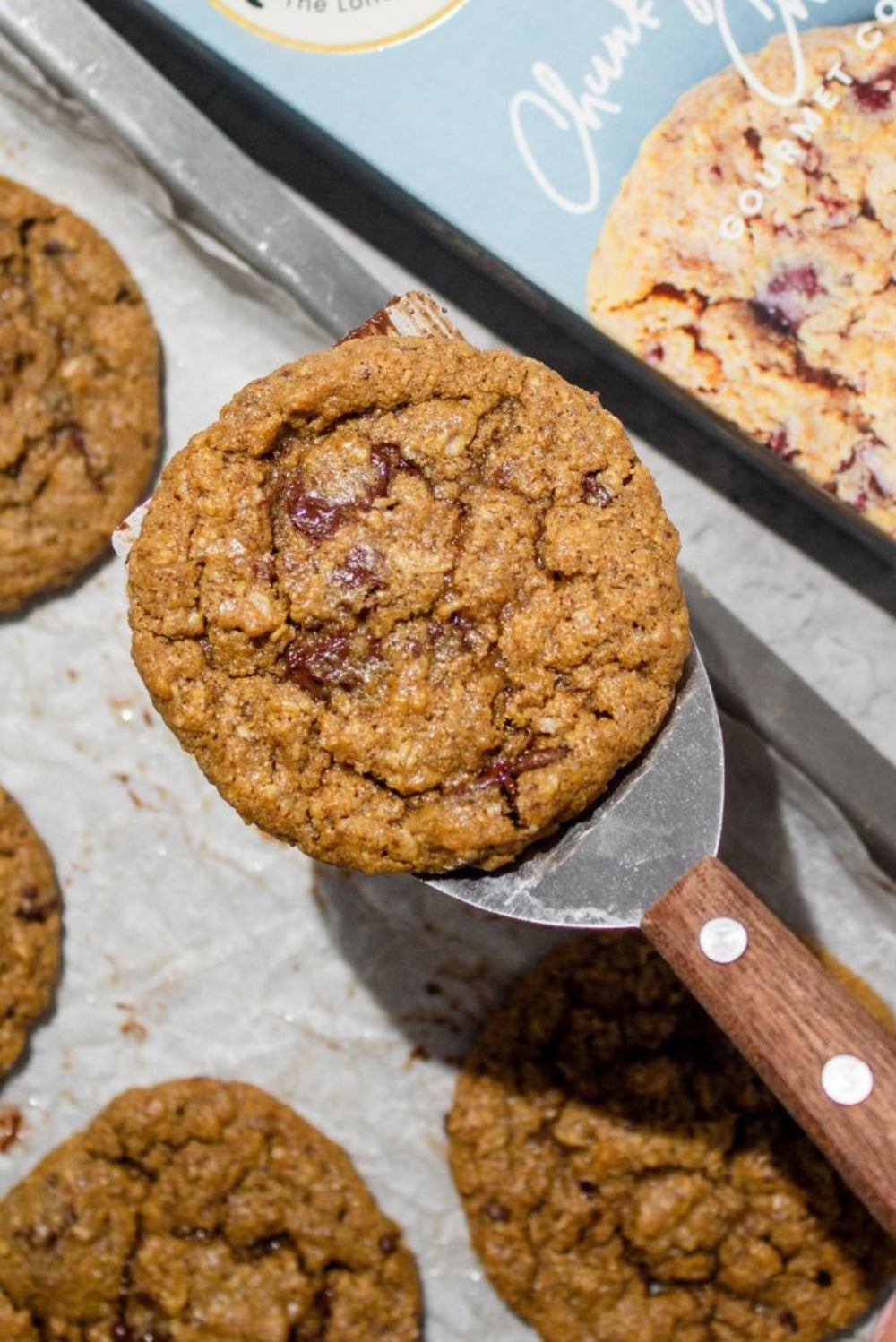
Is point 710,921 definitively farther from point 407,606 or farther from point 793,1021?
point 407,606

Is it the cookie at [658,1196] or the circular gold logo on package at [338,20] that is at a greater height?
the circular gold logo on package at [338,20]

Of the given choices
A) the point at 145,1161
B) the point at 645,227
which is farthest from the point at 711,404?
the point at 145,1161

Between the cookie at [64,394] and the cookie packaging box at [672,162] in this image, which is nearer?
the cookie packaging box at [672,162]

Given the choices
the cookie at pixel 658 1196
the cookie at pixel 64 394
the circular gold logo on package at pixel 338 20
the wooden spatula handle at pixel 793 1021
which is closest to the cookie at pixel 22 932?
the cookie at pixel 64 394

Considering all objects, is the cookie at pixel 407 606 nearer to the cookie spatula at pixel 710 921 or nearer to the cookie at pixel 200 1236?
the cookie spatula at pixel 710 921

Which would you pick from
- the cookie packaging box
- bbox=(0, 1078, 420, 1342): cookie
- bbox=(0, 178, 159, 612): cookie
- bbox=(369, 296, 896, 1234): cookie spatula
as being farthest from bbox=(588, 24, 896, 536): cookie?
bbox=(0, 1078, 420, 1342): cookie

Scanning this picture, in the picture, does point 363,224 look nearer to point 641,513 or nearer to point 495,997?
point 641,513
